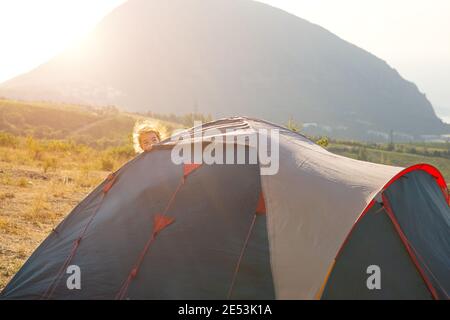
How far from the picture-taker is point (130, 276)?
5.80m

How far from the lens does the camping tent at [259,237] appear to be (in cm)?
540

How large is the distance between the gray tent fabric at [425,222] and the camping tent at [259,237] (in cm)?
2

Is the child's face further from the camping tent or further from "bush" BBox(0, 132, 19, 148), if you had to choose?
"bush" BBox(0, 132, 19, 148)

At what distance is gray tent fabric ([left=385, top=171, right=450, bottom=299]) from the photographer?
561 centimetres

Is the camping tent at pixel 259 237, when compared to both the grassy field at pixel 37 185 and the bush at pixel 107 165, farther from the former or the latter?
the bush at pixel 107 165

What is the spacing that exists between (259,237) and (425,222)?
199 cm

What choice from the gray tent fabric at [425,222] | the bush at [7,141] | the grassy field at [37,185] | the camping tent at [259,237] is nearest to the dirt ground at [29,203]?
the grassy field at [37,185]

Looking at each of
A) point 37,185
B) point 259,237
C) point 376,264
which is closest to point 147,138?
point 259,237

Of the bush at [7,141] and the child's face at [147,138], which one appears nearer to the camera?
the child's face at [147,138]
